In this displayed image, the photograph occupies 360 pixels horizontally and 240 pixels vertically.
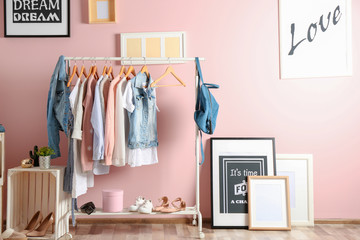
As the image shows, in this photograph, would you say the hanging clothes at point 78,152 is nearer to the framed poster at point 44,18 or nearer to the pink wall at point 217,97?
the pink wall at point 217,97

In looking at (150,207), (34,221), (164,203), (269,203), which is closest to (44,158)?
(34,221)

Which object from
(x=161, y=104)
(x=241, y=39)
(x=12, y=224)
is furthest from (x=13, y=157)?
(x=241, y=39)

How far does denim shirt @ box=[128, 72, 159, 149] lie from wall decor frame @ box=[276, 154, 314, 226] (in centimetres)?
119

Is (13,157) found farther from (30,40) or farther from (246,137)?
(246,137)

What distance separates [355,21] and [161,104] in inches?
74.8

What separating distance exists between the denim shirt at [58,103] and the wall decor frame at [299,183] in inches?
73.0

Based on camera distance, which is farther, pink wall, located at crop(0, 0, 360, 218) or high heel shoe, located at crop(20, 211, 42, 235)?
pink wall, located at crop(0, 0, 360, 218)

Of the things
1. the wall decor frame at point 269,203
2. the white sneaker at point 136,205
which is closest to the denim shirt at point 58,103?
the white sneaker at point 136,205

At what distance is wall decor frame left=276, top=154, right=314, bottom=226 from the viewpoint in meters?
3.12

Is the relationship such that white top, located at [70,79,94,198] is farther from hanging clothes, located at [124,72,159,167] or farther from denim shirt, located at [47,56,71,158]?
hanging clothes, located at [124,72,159,167]

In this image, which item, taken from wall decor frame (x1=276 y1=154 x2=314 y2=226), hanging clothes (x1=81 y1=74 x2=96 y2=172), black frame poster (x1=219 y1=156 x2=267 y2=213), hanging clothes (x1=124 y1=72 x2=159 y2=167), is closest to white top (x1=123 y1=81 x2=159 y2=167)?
hanging clothes (x1=124 y1=72 x2=159 y2=167)

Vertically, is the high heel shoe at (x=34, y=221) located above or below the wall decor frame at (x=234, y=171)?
below

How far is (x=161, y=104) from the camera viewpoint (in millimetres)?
3223

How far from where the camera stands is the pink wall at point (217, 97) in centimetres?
321
